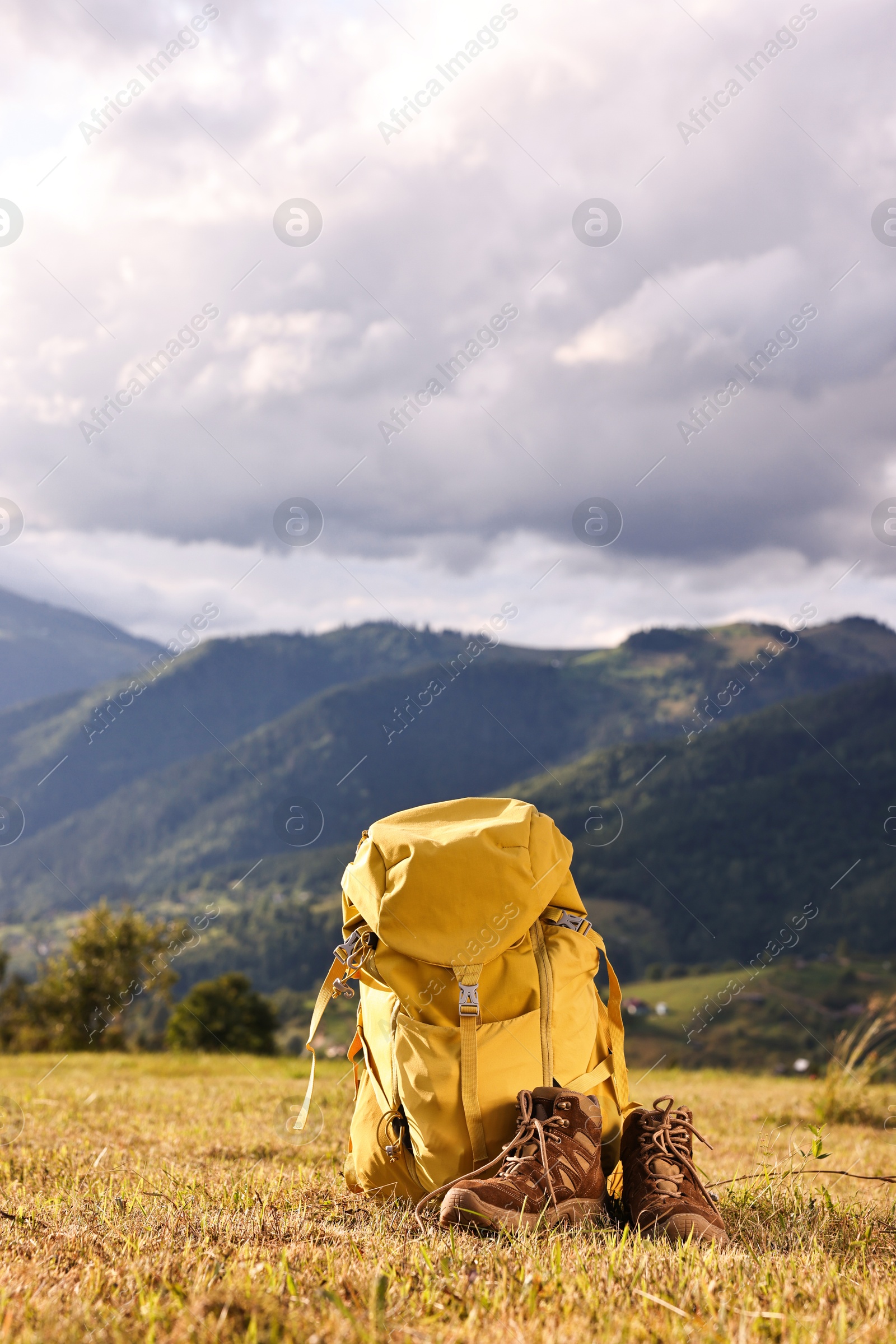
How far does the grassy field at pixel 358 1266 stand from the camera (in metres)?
1.84

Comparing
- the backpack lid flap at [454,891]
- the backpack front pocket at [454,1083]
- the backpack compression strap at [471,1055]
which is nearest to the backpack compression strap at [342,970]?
the backpack lid flap at [454,891]

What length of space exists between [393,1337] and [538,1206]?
4.40ft

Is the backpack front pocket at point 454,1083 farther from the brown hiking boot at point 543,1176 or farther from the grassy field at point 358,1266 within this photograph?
the grassy field at point 358,1266

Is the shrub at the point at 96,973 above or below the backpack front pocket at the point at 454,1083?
below

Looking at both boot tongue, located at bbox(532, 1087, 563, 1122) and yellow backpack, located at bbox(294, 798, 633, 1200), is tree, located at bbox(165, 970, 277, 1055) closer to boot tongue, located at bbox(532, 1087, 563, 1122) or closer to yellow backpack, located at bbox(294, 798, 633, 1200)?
yellow backpack, located at bbox(294, 798, 633, 1200)

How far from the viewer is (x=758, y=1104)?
28.2ft

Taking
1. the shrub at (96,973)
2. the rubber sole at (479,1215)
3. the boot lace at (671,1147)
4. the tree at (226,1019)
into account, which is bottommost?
the tree at (226,1019)

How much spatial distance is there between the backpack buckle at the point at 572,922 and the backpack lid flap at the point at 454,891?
0.18 metres

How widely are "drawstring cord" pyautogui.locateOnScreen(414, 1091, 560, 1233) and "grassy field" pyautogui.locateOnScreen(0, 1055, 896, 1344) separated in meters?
Result: 0.17

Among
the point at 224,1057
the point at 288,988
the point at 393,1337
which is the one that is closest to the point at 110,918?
the point at 224,1057

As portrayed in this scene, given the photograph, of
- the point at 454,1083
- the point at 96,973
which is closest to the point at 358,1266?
the point at 454,1083

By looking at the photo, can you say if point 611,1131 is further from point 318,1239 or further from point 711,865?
point 711,865

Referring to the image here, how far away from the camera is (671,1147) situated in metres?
3.39

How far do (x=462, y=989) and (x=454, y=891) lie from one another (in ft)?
1.36
